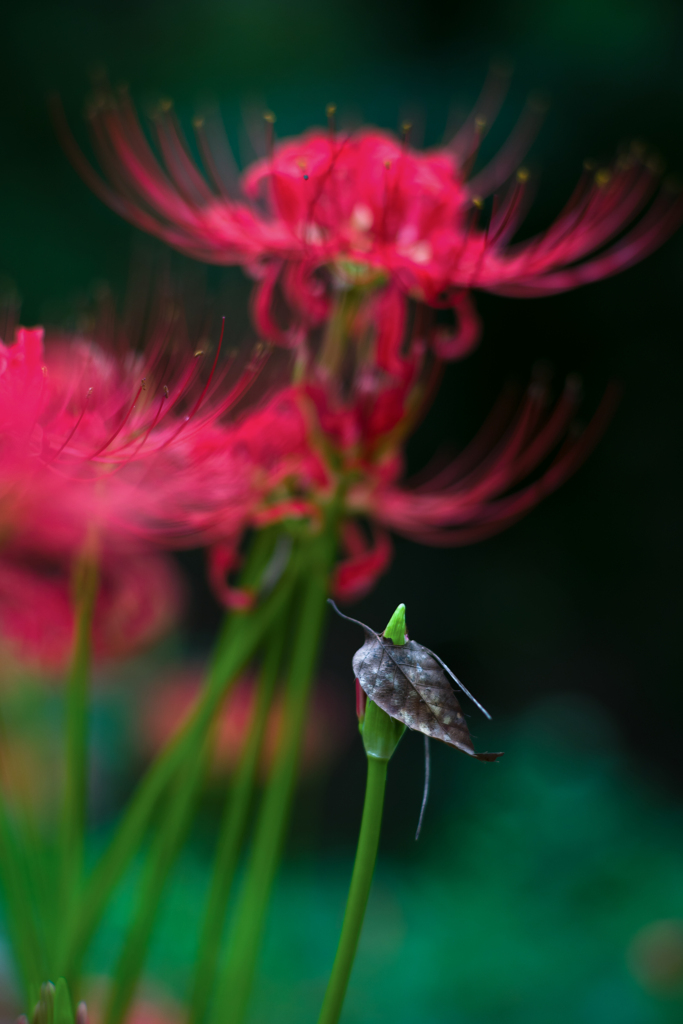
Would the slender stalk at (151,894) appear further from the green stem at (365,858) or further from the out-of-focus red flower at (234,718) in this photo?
the out-of-focus red flower at (234,718)

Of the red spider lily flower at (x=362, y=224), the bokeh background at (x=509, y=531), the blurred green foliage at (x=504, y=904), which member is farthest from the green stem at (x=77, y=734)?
the bokeh background at (x=509, y=531)

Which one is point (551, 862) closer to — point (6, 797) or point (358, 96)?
point (6, 797)

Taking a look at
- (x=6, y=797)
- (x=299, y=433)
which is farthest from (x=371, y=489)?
(x=6, y=797)

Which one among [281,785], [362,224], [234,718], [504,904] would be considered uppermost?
[362,224]

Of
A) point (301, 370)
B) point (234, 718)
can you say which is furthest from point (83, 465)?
point (234, 718)

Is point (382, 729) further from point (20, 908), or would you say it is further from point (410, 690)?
point (20, 908)

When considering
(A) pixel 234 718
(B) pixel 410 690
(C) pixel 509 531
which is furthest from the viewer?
(C) pixel 509 531
